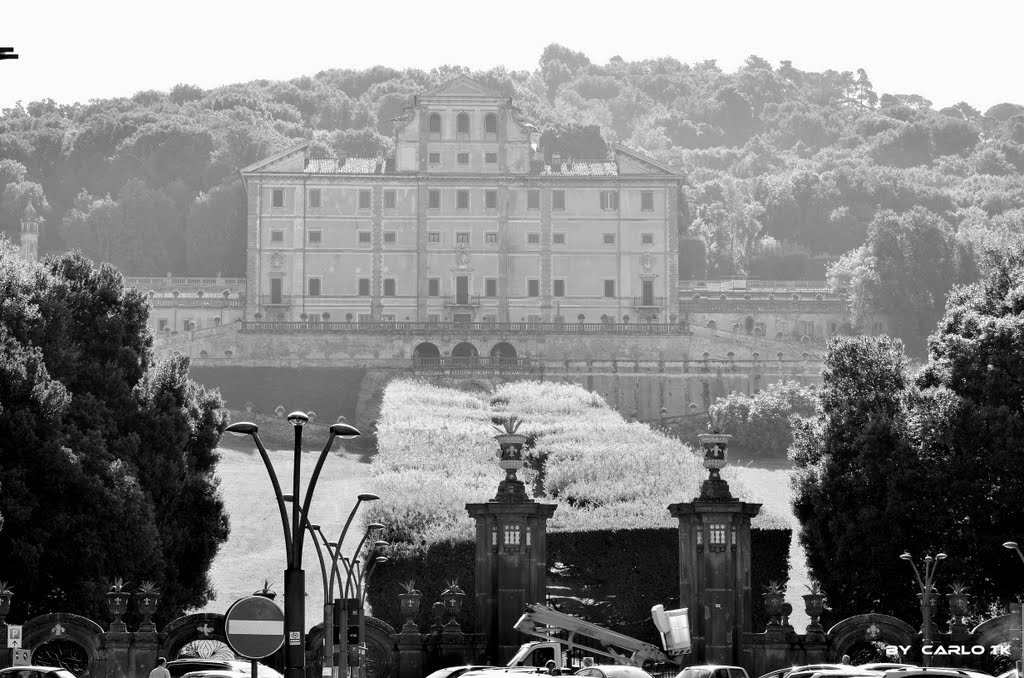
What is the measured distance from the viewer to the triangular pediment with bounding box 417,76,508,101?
104 metres

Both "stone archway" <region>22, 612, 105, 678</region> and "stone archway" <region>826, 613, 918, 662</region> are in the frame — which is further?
"stone archway" <region>22, 612, 105, 678</region>

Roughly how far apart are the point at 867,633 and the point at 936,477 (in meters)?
9.64

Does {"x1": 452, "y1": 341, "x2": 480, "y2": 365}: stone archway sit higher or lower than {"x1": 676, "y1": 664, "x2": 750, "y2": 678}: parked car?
higher

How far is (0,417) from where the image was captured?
37.4 metres

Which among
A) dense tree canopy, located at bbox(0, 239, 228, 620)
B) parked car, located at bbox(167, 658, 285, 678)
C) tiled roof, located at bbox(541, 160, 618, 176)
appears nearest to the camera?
parked car, located at bbox(167, 658, 285, 678)

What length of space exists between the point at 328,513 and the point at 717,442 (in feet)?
76.8

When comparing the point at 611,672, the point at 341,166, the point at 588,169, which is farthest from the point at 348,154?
the point at 611,672

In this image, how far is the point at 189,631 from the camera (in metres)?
31.7

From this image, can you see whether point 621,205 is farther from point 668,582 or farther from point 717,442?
point 717,442

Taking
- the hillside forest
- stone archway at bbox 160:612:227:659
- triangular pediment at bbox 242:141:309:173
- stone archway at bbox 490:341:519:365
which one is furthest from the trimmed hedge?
triangular pediment at bbox 242:141:309:173

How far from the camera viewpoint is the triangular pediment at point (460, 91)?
104188 millimetres

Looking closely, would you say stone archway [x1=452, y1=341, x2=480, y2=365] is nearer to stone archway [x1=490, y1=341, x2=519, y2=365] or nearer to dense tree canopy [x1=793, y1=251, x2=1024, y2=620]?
stone archway [x1=490, y1=341, x2=519, y2=365]

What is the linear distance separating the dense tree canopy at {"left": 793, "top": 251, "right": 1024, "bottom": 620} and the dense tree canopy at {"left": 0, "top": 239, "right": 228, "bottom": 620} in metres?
14.4

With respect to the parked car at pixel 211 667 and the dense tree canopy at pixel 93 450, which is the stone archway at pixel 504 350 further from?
the parked car at pixel 211 667
